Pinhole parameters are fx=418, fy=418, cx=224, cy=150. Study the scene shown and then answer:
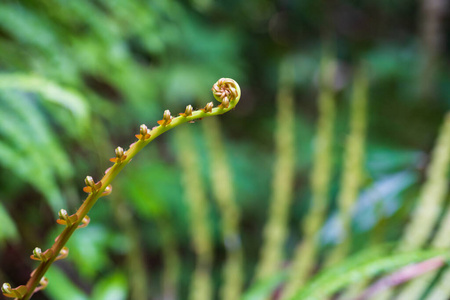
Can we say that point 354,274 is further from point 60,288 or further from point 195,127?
point 195,127

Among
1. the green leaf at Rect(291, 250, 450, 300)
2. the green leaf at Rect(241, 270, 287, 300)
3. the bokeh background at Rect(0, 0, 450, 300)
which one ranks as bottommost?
the green leaf at Rect(291, 250, 450, 300)

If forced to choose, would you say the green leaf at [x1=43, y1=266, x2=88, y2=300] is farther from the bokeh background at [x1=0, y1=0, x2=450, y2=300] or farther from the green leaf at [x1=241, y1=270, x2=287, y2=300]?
the green leaf at [x1=241, y1=270, x2=287, y2=300]

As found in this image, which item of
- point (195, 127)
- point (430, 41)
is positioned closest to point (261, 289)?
point (195, 127)

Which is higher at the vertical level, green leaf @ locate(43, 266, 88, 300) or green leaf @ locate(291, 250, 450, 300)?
green leaf @ locate(43, 266, 88, 300)

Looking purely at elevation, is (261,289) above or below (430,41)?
below

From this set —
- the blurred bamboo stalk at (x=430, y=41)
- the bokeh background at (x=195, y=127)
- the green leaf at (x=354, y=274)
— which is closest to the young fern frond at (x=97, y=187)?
the bokeh background at (x=195, y=127)

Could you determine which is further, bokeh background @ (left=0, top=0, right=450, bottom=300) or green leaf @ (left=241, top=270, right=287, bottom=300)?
bokeh background @ (left=0, top=0, right=450, bottom=300)

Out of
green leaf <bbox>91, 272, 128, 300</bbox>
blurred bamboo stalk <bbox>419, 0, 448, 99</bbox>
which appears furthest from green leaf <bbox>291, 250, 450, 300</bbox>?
blurred bamboo stalk <bbox>419, 0, 448, 99</bbox>

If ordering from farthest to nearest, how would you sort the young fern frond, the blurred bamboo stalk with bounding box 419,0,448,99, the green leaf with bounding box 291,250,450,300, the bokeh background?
the blurred bamboo stalk with bounding box 419,0,448,99 < the bokeh background < the green leaf with bounding box 291,250,450,300 < the young fern frond
